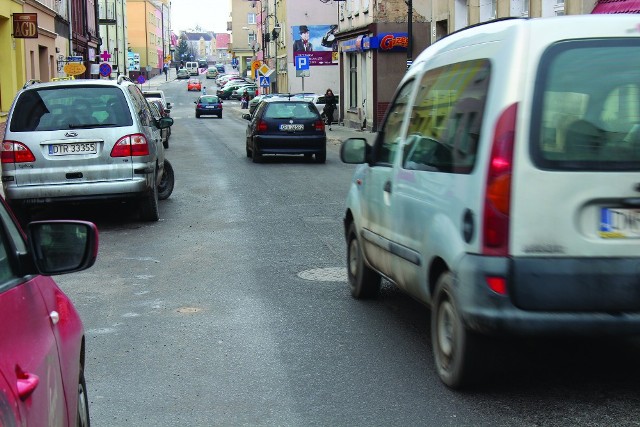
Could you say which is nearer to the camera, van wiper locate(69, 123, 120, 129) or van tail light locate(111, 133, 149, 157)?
van wiper locate(69, 123, 120, 129)

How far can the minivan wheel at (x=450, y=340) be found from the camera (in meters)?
5.41

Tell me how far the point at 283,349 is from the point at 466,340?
1.62 m

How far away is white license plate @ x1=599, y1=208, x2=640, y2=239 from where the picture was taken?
5.09m

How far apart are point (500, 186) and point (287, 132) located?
19114mm

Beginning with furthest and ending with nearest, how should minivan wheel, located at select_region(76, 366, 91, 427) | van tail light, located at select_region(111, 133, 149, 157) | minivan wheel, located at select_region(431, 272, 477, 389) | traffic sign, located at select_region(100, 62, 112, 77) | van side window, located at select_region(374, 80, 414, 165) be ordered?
traffic sign, located at select_region(100, 62, 112, 77), van tail light, located at select_region(111, 133, 149, 157), van side window, located at select_region(374, 80, 414, 165), minivan wheel, located at select_region(431, 272, 477, 389), minivan wheel, located at select_region(76, 366, 91, 427)

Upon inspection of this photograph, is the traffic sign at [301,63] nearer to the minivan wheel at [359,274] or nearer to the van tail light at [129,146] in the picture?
the van tail light at [129,146]

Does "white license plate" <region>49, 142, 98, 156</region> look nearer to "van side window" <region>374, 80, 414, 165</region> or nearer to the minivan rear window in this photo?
"van side window" <region>374, 80, 414, 165</region>

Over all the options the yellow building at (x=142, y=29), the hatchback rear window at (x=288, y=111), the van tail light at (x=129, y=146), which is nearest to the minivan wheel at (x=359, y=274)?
the van tail light at (x=129, y=146)

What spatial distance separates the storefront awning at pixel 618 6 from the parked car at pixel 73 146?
10099 mm

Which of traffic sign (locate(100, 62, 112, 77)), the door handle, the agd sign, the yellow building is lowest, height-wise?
the door handle

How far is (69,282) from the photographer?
30.2 feet

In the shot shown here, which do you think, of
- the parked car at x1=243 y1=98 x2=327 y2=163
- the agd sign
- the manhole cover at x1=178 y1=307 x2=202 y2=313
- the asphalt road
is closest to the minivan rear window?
the asphalt road

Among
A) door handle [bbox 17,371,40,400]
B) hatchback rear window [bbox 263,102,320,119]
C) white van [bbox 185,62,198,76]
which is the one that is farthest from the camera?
white van [bbox 185,62,198,76]

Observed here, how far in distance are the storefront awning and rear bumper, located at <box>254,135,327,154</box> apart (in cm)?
691
